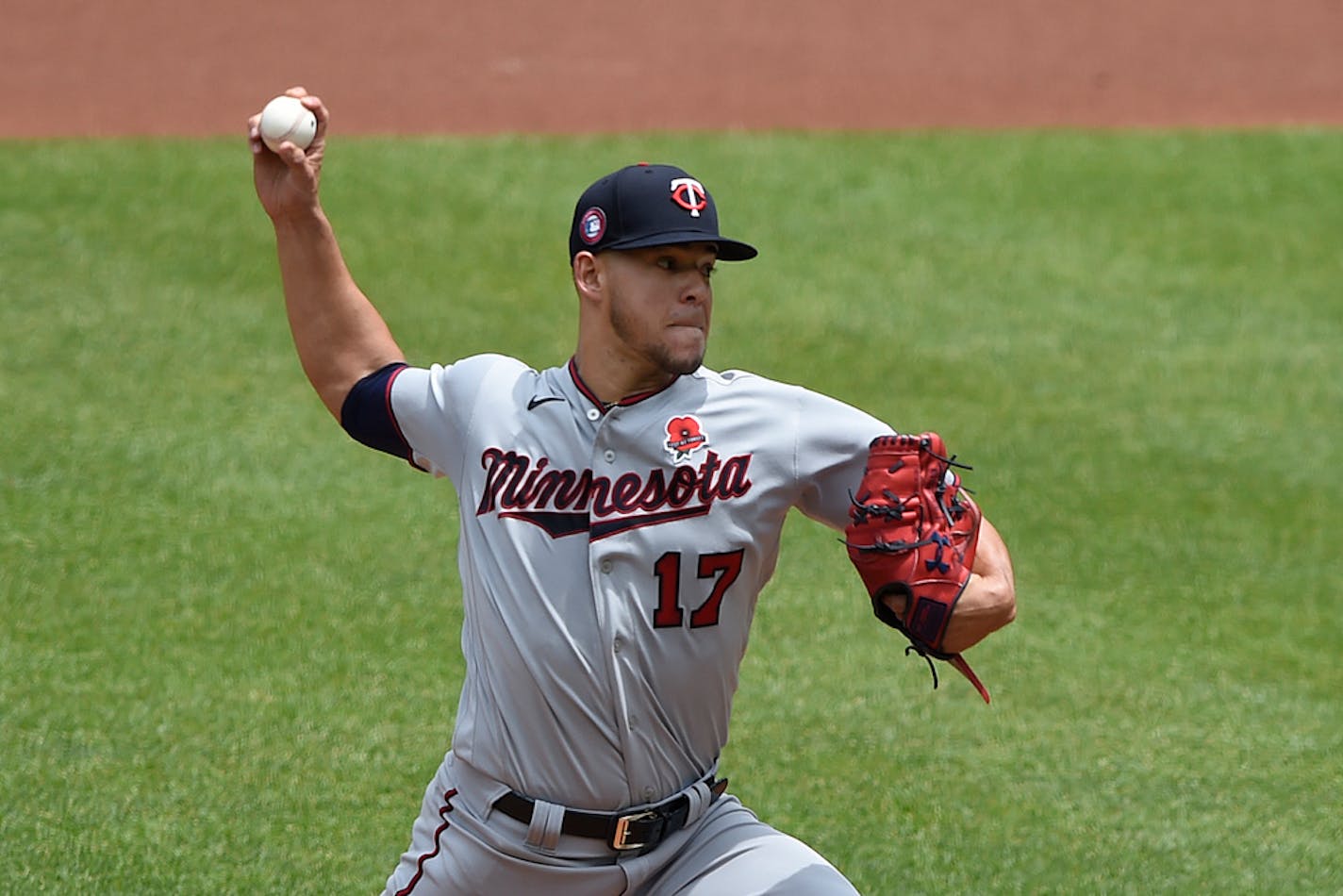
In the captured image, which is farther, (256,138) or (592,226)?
(256,138)

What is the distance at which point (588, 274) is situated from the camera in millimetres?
3529

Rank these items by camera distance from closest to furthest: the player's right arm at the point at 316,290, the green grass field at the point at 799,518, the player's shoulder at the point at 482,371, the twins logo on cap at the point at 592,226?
the twins logo on cap at the point at 592,226 → the player's shoulder at the point at 482,371 → the player's right arm at the point at 316,290 → the green grass field at the point at 799,518

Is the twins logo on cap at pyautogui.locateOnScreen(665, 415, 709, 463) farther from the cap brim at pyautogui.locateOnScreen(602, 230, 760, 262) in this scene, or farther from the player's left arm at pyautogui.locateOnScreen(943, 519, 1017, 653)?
the player's left arm at pyautogui.locateOnScreen(943, 519, 1017, 653)

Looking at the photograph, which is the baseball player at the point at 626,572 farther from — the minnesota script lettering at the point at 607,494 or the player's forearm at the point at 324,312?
the player's forearm at the point at 324,312

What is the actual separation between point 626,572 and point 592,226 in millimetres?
677

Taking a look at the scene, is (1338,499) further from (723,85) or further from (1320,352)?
(723,85)

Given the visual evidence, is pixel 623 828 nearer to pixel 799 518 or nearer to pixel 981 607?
pixel 981 607

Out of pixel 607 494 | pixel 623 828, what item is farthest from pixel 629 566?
pixel 623 828

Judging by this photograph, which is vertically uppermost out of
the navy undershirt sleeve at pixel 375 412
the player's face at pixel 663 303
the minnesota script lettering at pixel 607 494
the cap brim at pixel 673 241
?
the cap brim at pixel 673 241

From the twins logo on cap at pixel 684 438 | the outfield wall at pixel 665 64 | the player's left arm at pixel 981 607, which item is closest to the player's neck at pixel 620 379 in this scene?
the twins logo on cap at pixel 684 438

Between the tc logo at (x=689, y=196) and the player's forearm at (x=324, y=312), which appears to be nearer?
the tc logo at (x=689, y=196)

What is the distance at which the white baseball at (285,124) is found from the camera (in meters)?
3.67

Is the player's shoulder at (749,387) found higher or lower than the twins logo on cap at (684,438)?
higher

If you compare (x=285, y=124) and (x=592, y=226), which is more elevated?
(x=285, y=124)
